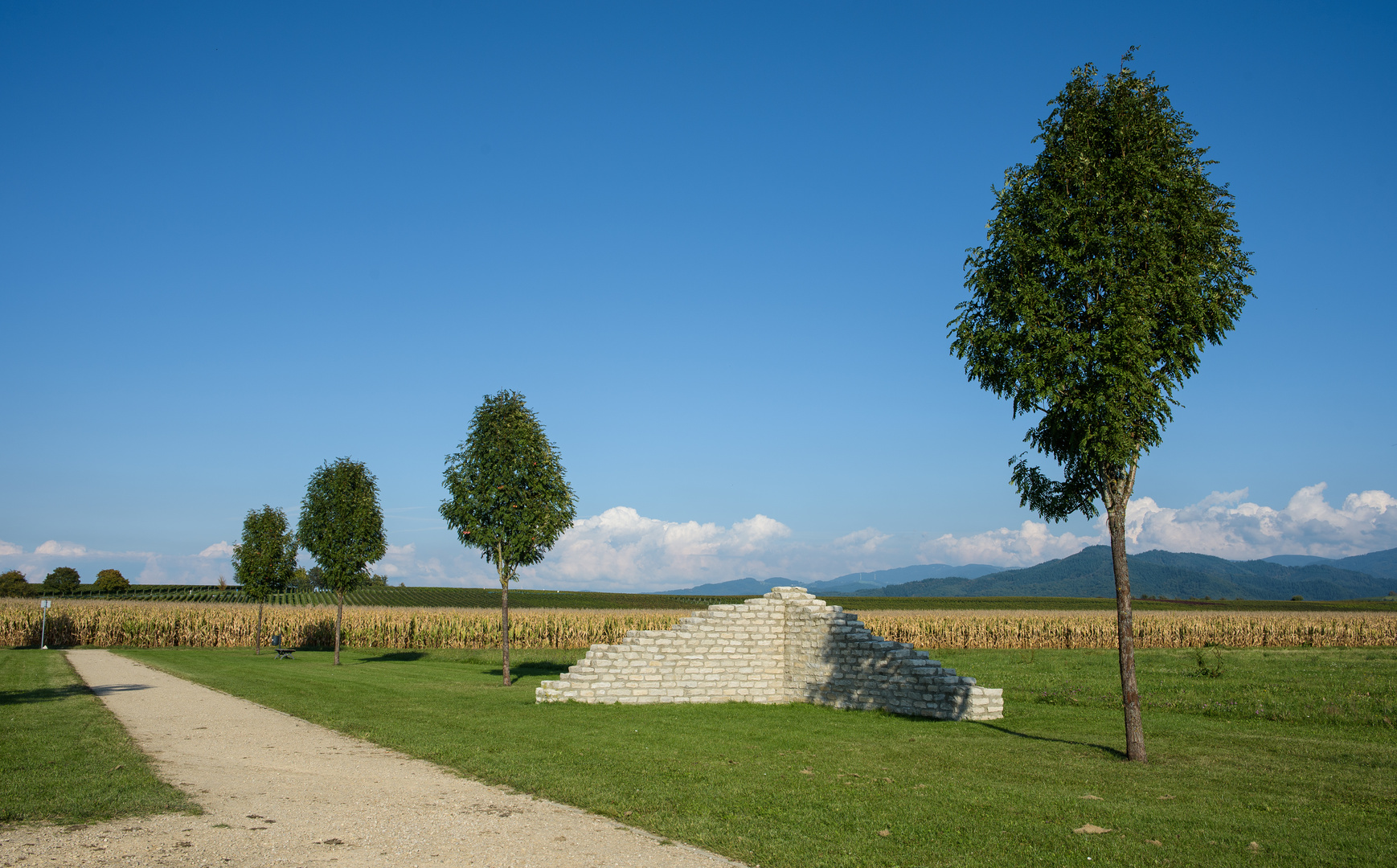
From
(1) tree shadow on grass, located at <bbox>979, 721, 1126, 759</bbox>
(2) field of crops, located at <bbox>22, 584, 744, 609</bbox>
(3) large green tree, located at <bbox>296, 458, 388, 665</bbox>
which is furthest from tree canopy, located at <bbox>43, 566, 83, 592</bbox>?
(1) tree shadow on grass, located at <bbox>979, 721, 1126, 759</bbox>

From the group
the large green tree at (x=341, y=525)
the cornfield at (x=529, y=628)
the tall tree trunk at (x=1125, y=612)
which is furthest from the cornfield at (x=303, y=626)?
the tall tree trunk at (x=1125, y=612)

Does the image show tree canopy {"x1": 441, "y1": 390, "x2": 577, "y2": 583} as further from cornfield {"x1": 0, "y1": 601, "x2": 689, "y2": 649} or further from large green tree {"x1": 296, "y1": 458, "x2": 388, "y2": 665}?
cornfield {"x1": 0, "y1": 601, "x2": 689, "y2": 649}

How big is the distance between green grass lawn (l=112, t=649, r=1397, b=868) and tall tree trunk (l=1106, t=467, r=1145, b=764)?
633mm

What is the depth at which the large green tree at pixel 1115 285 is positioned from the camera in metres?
12.6

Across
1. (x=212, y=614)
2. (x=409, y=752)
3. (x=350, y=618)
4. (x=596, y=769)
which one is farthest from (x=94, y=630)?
(x=596, y=769)

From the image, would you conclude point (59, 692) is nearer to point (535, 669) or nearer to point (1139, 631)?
point (535, 669)

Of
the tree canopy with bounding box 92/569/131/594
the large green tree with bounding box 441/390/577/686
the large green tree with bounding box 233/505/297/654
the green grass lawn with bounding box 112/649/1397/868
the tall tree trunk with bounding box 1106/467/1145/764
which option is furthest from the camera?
the tree canopy with bounding box 92/569/131/594

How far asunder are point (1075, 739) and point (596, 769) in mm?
8826

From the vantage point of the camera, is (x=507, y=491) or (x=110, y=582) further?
(x=110, y=582)

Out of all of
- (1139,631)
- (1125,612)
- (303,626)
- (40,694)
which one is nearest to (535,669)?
(40,694)

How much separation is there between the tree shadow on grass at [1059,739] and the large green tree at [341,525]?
25.3 m

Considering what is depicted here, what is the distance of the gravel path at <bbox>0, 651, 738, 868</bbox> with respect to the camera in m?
7.05

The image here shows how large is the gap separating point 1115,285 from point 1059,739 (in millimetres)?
7968

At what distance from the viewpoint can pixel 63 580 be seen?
310 ft
